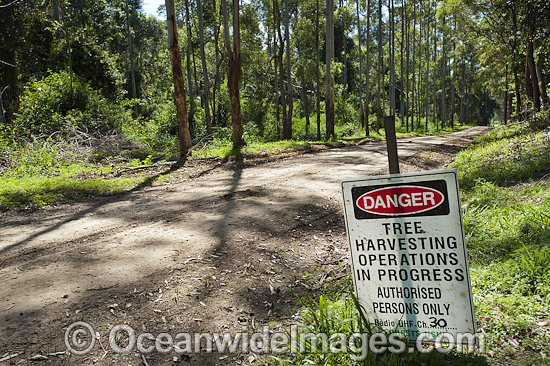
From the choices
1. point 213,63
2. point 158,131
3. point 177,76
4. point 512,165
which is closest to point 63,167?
point 177,76

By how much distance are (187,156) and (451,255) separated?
10.6 metres

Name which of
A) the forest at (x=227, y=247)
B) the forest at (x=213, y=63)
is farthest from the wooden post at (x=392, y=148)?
the forest at (x=213, y=63)

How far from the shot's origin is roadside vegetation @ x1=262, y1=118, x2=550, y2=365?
2311 millimetres

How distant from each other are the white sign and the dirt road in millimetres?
997

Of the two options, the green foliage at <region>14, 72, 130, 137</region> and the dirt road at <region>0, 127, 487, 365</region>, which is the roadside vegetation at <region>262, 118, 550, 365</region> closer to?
the dirt road at <region>0, 127, 487, 365</region>

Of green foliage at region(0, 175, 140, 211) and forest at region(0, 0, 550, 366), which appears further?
green foliage at region(0, 175, 140, 211)

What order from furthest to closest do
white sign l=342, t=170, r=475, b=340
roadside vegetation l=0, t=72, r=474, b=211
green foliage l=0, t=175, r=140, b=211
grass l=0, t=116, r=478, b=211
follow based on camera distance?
roadside vegetation l=0, t=72, r=474, b=211, grass l=0, t=116, r=478, b=211, green foliage l=0, t=175, r=140, b=211, white sign l=342, t=170, r=475, b=340

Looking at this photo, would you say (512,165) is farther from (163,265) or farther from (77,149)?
(77,149)

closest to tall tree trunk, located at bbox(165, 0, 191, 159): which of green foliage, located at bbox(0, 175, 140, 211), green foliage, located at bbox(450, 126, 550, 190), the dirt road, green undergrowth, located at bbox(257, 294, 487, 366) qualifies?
green foliage, located at bbox(0, 175, 140, 211)

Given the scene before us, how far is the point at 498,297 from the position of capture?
291 cm

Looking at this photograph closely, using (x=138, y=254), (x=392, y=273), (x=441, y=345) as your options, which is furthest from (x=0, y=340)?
(x=441, y=345)

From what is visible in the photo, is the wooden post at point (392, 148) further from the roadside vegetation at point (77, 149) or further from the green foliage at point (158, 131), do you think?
the green foliage at point (158, 131)

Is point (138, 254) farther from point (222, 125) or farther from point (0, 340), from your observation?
point (222, 125)

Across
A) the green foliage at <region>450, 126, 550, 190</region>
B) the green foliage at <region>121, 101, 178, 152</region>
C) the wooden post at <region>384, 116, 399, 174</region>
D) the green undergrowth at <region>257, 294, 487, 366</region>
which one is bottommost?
the green undergrowth at <region>257, 294, 487, 366</region>
